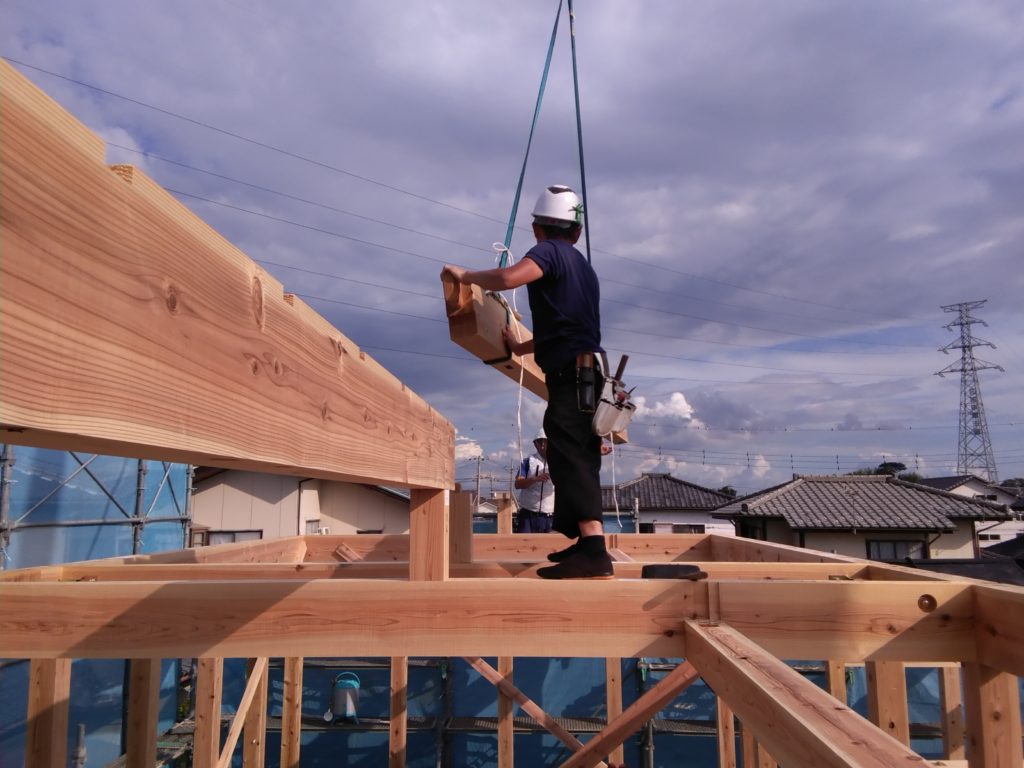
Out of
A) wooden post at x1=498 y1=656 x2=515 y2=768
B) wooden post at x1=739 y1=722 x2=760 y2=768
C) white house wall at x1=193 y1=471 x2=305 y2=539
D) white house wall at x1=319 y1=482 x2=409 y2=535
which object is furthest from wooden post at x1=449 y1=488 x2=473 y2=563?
white house wall at x1=319 y1=482 x2=409 y2=535

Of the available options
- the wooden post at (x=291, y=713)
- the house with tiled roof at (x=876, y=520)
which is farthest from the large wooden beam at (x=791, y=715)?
the house with tiled roof at (x=876, y=520)

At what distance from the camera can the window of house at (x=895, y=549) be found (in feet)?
61.0

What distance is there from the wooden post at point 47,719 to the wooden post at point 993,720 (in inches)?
120

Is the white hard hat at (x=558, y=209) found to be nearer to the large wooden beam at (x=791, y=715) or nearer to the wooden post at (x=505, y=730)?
the large wooden beam at (x=791, y=715)

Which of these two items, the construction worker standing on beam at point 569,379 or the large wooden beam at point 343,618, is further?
the construction worker standing on beam at point 569,379

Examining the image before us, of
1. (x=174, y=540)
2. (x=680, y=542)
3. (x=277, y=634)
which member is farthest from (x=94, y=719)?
(x=277, y=634)

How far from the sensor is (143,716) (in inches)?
121

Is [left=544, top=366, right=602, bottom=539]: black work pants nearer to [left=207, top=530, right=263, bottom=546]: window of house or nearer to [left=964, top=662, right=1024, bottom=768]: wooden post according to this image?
[left=964, top=662, right=1024, bottom=768]: wooden post

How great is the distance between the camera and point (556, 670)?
10.7 metres

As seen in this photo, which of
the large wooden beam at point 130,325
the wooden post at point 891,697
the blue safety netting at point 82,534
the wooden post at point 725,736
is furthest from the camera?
the blue safety netting at point 82,534

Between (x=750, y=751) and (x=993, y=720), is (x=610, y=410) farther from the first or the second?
(x=750, y=751)

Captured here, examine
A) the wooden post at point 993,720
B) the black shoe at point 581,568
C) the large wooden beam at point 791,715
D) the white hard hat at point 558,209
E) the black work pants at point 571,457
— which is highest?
the white hard hat at point 558,209

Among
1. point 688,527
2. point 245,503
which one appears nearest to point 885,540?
point 688,527

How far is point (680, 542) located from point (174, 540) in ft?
34.0
